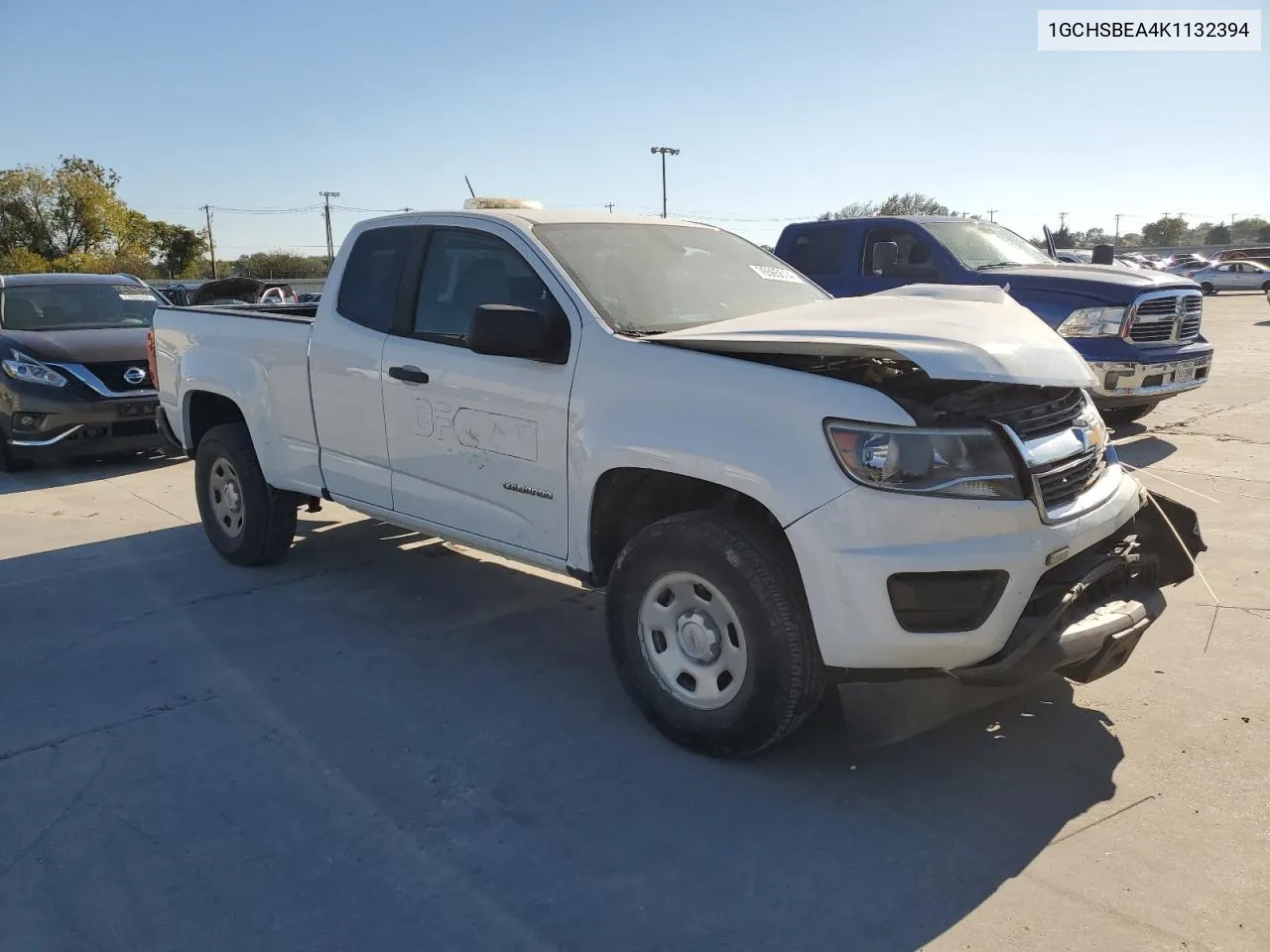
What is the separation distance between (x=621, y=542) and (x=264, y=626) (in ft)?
6.93

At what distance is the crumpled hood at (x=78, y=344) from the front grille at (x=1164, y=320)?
8.69 meters

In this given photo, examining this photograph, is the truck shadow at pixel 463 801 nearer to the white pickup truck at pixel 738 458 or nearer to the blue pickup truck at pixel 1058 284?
the white pickup truck at pixel 738 458

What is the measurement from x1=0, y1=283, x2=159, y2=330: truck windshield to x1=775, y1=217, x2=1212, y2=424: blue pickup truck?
21.7 ft

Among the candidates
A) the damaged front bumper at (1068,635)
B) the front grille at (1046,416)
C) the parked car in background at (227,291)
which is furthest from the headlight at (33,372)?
the front grille at (1046,416)

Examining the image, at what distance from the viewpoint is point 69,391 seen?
29.4ft

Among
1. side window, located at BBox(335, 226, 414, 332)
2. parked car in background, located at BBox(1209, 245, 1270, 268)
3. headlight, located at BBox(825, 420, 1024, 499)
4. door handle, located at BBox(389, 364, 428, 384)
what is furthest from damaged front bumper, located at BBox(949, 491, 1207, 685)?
parked car in background, located at BBox(1209, 245, 1270, 268)

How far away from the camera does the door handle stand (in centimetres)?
453

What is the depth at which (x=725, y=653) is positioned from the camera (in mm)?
3523

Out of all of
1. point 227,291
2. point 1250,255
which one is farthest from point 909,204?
point 227,291

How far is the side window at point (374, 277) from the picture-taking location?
490 cm

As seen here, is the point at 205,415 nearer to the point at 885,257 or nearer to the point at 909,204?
the point at 885,257

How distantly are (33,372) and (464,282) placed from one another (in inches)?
246

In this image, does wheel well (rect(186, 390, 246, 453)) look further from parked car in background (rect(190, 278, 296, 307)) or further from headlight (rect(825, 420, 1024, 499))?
parked car in background (rect(190, 278, 296, 307))

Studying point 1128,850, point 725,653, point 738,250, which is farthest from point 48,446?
point 1128,850
